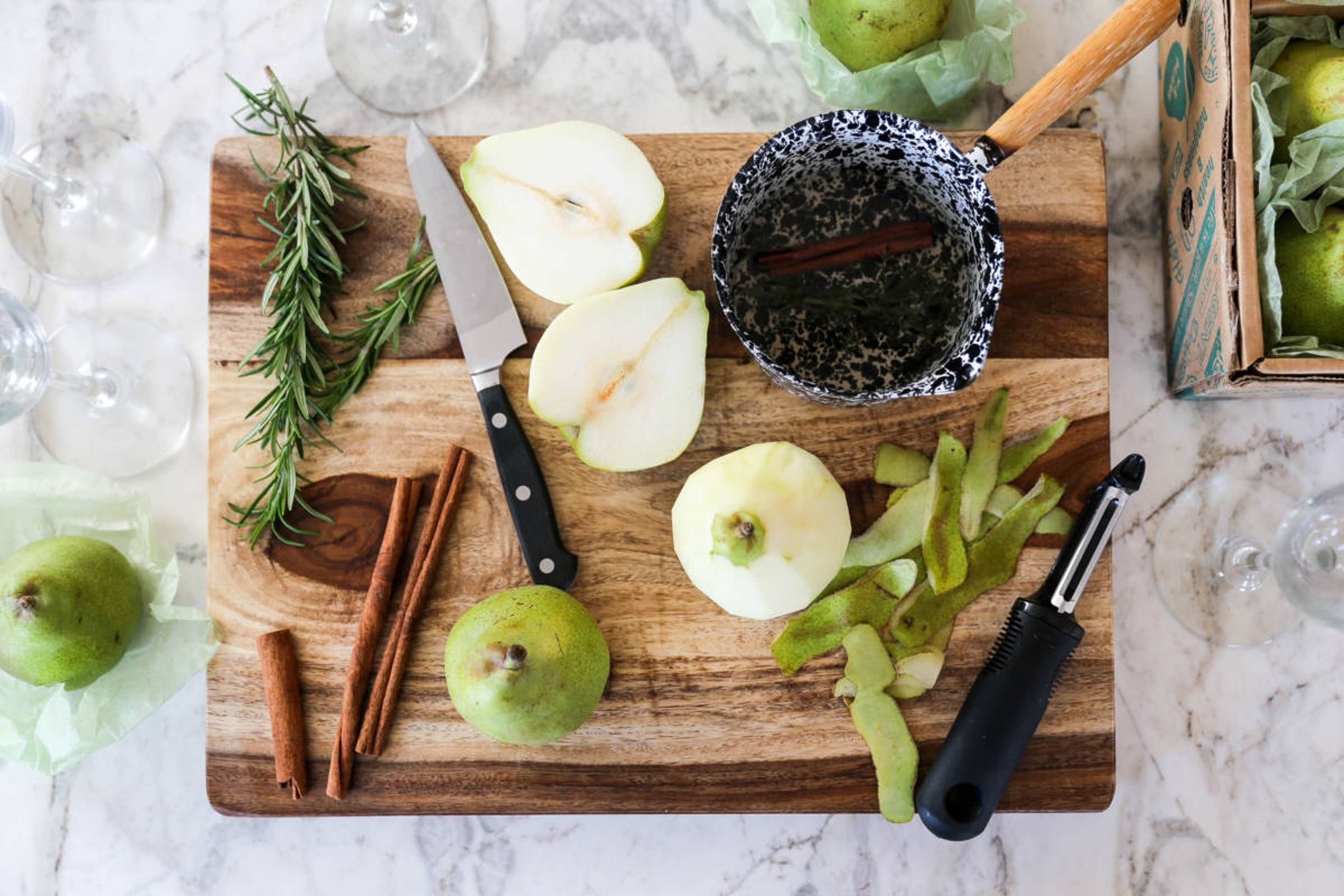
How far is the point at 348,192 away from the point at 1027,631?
0.67 m

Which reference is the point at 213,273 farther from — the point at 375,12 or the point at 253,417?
the point at 375,12

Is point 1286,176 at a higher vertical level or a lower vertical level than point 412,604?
higher

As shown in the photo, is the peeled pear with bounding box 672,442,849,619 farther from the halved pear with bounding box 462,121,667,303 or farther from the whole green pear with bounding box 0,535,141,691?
the whole green pear with bounding box 0,535,141,691

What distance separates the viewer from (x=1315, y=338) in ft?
2.47

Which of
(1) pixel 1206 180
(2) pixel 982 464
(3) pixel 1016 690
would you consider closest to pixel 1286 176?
(1) pixel 1206 180

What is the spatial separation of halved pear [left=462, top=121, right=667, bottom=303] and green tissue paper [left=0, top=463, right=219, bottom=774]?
0.42 m

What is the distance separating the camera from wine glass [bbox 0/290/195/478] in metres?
0.96

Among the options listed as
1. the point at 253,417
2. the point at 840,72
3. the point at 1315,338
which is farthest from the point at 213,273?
the point at 1315,338

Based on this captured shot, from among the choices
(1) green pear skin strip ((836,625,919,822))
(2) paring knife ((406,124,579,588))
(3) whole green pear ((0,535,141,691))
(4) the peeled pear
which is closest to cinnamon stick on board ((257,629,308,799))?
(3) whole green pear ((0,535,141,691))

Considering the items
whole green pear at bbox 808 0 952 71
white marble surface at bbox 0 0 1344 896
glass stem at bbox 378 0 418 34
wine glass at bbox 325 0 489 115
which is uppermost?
whole green pear at bbox 808 0 952 71

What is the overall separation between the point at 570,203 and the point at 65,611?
501mm

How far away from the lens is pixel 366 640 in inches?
32.9

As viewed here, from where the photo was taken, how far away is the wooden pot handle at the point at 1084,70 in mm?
704

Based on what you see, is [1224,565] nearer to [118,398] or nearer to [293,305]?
[293,305]
